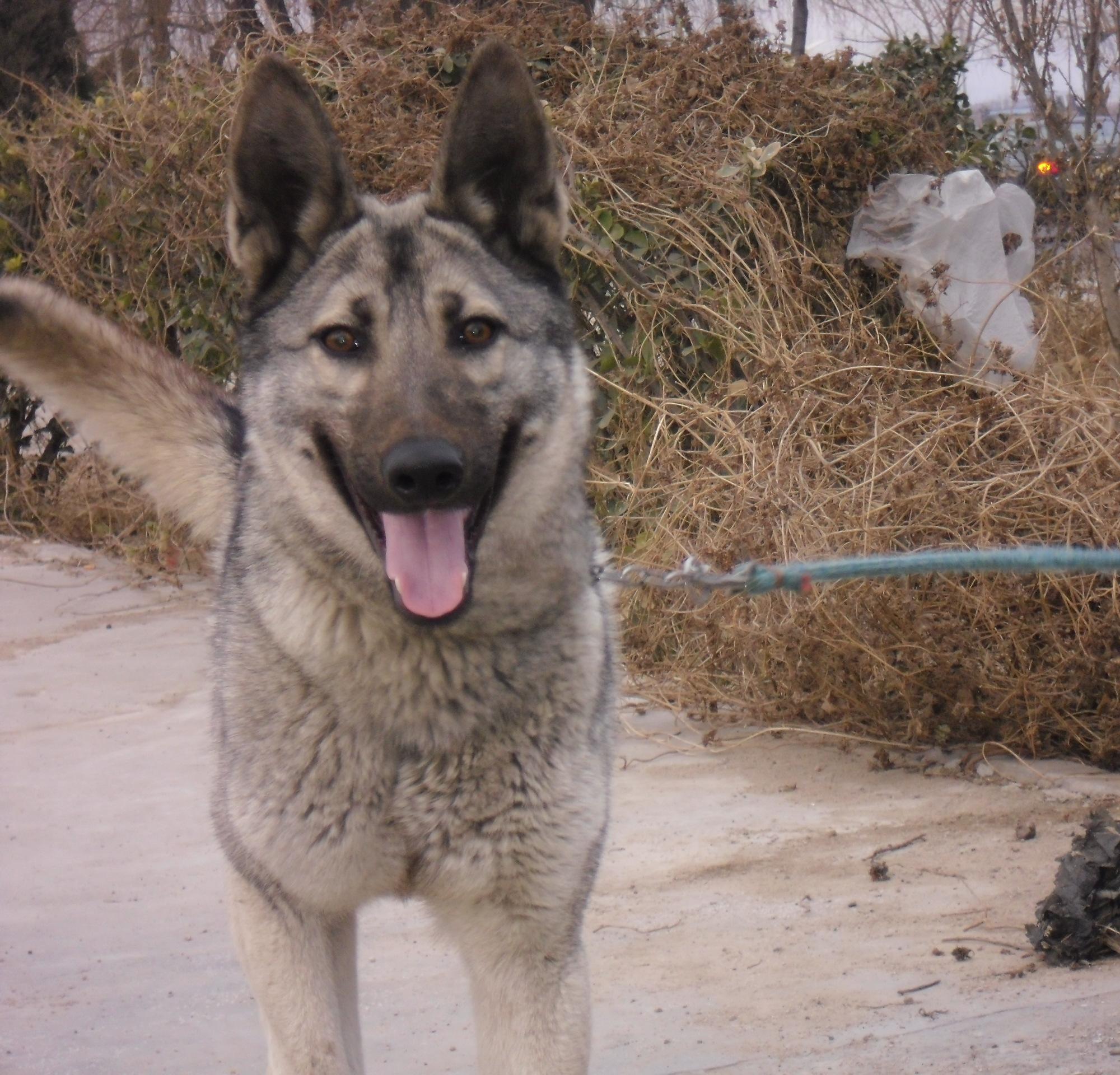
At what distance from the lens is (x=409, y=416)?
2432 millimetres

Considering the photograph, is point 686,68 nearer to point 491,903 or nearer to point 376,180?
point 376,180

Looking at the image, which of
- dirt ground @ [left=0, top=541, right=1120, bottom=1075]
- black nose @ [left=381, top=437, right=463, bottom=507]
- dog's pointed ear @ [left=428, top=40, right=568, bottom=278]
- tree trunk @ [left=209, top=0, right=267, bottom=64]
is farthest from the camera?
tree trunk @ [left=209, top=0, right=267, bottom=64]

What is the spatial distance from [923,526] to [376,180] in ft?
10.1

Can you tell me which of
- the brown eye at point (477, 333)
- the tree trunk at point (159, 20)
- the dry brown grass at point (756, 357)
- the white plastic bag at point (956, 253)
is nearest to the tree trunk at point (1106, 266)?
the dry brown grass at point (756, 357)

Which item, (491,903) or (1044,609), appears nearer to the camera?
(491,903)

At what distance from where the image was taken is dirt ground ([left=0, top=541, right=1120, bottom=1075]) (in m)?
3.07

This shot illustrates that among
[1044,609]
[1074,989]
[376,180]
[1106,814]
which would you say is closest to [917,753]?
[1044,609]

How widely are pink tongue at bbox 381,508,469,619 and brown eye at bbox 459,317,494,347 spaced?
0.34m

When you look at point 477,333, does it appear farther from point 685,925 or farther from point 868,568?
point 685,925

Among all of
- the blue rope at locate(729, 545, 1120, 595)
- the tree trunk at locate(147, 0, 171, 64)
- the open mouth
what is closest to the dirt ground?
the open mouth

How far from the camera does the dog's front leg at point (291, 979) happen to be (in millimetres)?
2607

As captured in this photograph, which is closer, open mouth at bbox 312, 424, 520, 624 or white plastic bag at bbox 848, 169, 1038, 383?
open mouth at bbox 312, 424, 520, 624

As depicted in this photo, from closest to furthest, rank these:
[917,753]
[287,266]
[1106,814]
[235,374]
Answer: [287,266], [1106,814], [917,753], [235,374]

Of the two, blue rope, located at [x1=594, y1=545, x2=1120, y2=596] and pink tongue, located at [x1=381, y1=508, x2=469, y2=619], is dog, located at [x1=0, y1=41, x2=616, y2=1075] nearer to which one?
pink tongue, located at [x1=381, y1=508, x2=469, y2=619]
